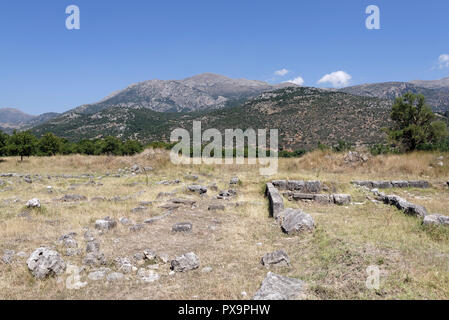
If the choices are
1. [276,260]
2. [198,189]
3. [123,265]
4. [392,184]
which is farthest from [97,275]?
[392,184]

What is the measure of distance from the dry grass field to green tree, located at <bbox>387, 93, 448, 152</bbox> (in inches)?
356

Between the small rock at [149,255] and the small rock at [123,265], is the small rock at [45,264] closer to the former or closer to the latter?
the small rock at [123,265]

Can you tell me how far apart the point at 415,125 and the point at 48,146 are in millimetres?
44511

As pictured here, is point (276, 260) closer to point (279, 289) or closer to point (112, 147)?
point (279, 289)

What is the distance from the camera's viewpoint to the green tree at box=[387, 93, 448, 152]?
850 inches

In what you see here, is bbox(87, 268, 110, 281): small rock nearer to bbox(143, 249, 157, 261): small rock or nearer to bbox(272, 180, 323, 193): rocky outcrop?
bbox(143, 249, 157, 261): small rock

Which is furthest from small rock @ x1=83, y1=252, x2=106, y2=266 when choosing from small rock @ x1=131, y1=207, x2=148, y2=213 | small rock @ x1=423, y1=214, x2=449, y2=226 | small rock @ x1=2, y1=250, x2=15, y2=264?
small rock @ x1=423, y1=214, x2=449, y2=226

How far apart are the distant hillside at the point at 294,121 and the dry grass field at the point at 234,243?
6078cm

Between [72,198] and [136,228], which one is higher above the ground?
[72,198]

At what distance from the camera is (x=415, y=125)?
21984mm

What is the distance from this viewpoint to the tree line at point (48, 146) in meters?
29.4

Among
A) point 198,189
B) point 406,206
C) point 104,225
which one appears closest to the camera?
point 104,225

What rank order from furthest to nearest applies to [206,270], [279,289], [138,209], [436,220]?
[138,209] → [436,220] → [206,270] → [279,289]

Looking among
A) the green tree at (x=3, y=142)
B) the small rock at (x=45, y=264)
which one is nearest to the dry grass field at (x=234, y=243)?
the small rock at (x=45, y=264)
